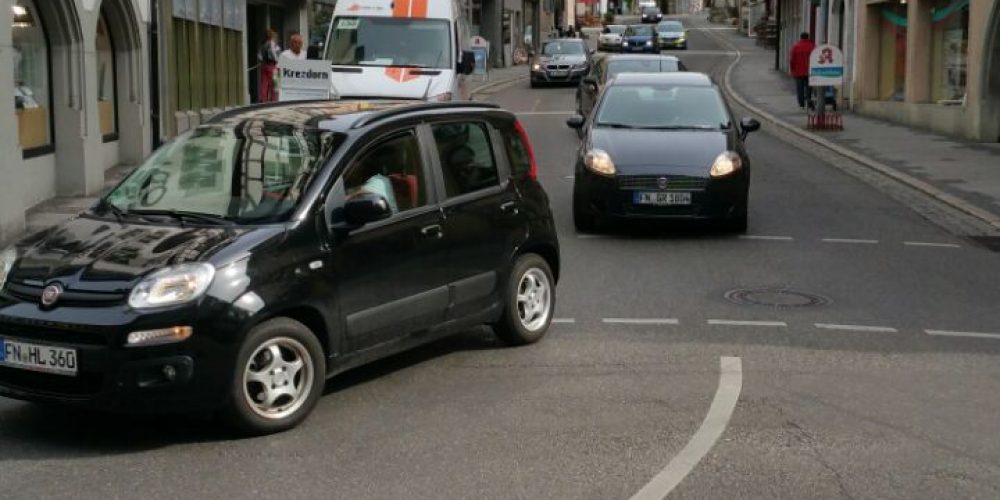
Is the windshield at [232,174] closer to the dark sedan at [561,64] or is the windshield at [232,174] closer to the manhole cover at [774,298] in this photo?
the manhole cover at [774,298]

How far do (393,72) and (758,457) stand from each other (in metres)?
15.9

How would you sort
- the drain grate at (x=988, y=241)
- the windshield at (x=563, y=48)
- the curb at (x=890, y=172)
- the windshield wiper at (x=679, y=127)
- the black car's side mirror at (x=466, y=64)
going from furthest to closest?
the windshield at (x=563, y=48)
the black car's side mirror at (x=466, y=64)
the curb at (x=890, y=172)
the windshield wiper at (x=679, y=127)
the drain grate at (x=988, y=241)

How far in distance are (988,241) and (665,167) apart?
3432mm

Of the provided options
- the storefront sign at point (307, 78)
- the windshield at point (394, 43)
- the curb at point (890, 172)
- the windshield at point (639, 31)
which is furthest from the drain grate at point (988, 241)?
the windshield at point (639, 31)

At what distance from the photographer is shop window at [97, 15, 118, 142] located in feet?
64.4

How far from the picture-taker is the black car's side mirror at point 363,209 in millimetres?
7238

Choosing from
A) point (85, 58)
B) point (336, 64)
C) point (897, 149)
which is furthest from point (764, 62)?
point (85, 58)

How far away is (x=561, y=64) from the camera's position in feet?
147

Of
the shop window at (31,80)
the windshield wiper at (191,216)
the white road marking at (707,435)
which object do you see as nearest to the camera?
the white road marking at (707,435)

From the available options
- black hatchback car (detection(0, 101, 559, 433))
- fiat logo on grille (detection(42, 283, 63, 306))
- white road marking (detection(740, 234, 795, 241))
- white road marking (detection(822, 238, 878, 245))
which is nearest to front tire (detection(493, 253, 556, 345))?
black hatchback car (detection(0, 101, 559, 433))

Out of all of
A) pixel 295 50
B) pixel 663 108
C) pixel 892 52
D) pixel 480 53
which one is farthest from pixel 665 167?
pixel 480 53

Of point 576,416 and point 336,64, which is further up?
point 336,64

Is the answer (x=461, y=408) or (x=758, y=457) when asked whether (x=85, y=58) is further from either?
(x=758, y=457)

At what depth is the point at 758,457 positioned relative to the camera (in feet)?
20.9
